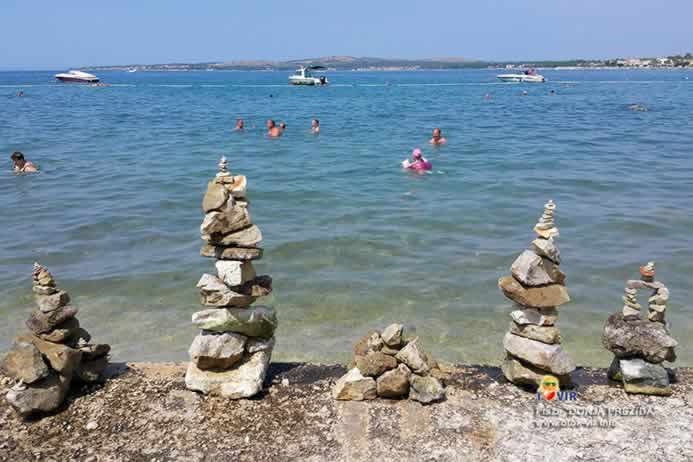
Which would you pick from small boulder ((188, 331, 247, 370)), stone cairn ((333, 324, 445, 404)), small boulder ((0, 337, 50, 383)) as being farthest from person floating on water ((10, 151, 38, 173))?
stone cairn ((333, 324, 445, 404))

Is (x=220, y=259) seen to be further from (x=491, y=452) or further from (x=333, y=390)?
(x=491, y=452)

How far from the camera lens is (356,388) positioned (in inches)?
274

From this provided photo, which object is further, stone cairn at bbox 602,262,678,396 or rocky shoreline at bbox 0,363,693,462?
stone cairn at bbox 602,262,678,396

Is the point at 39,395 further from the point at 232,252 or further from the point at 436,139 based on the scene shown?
the point at 436,139

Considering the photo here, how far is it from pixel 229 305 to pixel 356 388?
1.84m

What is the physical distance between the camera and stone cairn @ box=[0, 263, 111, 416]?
652 centimetres

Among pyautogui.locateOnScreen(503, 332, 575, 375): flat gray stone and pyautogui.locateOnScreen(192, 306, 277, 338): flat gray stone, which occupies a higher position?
pyautogui.locateOnScreen(192, 306, 277, 338): flat gray stone

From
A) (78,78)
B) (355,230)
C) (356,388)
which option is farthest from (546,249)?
(78,78)

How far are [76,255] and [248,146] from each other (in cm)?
2013

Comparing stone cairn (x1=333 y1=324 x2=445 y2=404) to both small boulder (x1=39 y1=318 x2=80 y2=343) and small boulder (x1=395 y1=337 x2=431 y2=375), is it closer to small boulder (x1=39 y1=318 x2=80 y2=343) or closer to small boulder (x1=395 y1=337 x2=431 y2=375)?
small boulder (x1=395 y1=337 x2=431 y2=375)

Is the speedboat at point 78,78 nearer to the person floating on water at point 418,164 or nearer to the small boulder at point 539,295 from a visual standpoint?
the person floating on water at point 418,164

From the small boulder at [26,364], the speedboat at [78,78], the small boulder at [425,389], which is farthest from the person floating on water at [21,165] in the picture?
the speedboat at [78,78]

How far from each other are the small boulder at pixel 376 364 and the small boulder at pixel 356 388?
0.24 ft

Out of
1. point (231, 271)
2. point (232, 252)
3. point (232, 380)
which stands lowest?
point (232, 380)
